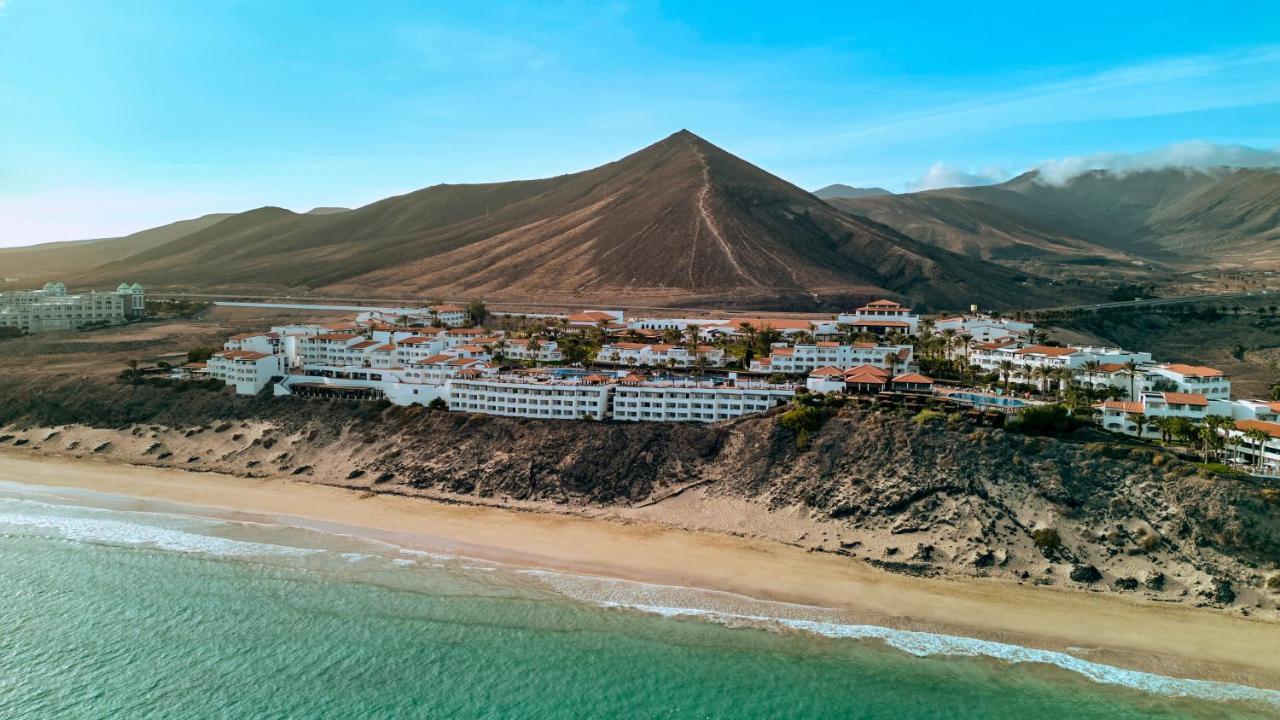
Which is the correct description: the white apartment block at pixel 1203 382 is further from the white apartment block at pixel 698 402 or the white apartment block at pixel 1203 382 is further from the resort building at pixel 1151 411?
the white apartment block at pixel 698 402

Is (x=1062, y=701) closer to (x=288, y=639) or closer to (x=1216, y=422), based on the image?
(x=1216, y=422)

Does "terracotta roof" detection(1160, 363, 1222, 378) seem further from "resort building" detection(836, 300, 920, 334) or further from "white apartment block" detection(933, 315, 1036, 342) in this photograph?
"resort building" detection(836, 300, 920, 334)

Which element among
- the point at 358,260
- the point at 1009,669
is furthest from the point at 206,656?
the point at 358,260

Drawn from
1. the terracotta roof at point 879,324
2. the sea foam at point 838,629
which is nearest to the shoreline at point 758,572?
the sea foam at point 838,629

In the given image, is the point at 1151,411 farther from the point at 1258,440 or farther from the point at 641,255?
the point at 641,255

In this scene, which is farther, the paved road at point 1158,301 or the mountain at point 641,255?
the mountain at point 641,255

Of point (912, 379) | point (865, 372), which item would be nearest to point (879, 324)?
point (865, 372)

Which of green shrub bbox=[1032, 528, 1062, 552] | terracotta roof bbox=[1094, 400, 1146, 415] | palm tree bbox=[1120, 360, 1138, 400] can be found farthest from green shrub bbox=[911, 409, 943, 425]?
palm tree bbox=[1120, 360, 1138, 400]
